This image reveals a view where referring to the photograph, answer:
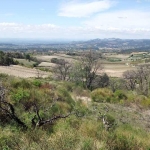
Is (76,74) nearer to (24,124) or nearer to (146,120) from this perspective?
(146,120)

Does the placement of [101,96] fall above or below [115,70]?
above

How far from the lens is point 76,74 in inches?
1695

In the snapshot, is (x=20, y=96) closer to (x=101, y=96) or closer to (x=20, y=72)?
(x=101, y=96)

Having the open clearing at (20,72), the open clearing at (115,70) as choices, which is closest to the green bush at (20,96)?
the open clearing at (20,72)

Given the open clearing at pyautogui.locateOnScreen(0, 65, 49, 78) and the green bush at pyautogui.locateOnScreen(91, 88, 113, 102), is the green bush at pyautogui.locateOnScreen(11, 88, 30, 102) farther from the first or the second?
the open clearing at pyautogui.locateOnScreen(0, 65, 49, 78)

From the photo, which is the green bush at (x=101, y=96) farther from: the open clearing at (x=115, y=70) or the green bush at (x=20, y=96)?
the open clearing at (x=115, y=70)

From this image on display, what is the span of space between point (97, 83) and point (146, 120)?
26189 mm

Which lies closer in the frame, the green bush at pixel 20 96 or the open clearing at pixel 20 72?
the green bush at pixel 20 96

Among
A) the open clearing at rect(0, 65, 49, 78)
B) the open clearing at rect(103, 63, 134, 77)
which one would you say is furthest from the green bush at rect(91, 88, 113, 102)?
the open clearing at rect(103, 63, 134, 77)

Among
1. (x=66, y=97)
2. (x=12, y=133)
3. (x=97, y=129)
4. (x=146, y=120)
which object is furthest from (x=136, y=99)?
(x=12, y=133)

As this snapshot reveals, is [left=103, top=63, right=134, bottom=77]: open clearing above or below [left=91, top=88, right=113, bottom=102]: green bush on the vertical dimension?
below

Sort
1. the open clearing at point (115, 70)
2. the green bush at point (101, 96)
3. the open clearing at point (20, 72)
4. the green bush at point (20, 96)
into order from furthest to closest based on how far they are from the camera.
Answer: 1. the open clearing at point (115, 70)
2. the open clearing at point (20, 72)
3. the green bush at point (101, 96)
4. the green bush at point (20, 96)

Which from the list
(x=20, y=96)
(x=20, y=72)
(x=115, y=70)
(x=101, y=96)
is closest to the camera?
(x=20, y=96)

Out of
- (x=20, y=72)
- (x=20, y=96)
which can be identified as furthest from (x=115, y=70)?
(x=20, y=96)
